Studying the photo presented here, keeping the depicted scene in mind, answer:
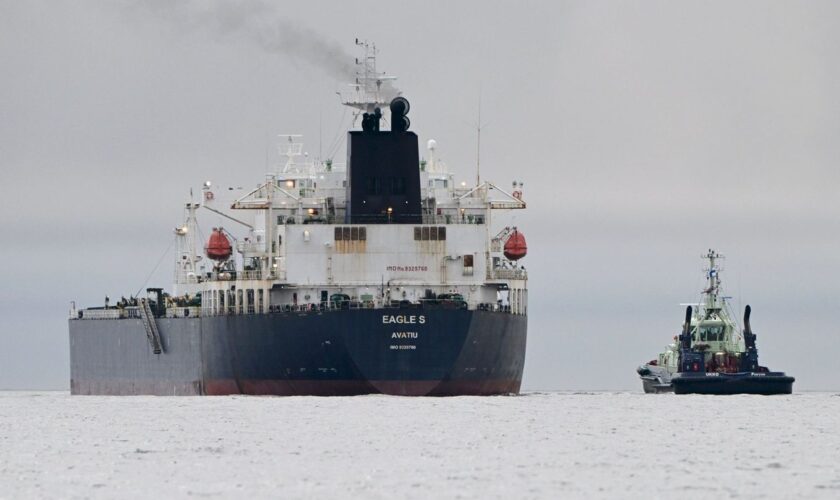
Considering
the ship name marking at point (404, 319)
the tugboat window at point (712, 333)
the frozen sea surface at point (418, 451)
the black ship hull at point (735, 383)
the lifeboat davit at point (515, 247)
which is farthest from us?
the tugboat window at point (712, 333)

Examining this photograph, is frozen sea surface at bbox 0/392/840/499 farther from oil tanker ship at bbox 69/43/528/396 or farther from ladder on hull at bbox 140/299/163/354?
ladder on hull at bbox 140/299/163/354

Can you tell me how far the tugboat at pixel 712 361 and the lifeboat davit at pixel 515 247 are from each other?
10573 mm

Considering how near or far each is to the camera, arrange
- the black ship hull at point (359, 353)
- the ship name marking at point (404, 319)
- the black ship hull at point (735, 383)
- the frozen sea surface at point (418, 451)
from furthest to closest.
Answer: the black ship hull at point (735, 383) < the black ship hull at point (359, 353) < the ship name marking at point (404, 319) < the frozen sea surface at point (418, 451)

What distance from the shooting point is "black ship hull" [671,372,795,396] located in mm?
96375

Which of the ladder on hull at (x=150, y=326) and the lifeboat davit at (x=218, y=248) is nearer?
the lifeboat davit at (x=218, y=248)

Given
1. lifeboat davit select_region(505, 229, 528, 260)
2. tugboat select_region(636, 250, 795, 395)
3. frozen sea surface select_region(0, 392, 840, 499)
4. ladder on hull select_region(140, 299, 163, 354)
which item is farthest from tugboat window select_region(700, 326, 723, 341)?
ladder on hull select_region(140, 299, 163, 354)

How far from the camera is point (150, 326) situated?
106 metres

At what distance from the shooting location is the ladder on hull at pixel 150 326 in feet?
346

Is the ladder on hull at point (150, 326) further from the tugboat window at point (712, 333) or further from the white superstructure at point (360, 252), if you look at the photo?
the tugboat window at point (712, 333)

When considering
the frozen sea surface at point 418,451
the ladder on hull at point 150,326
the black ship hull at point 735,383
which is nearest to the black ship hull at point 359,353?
the frozen sea surface at point 418,451

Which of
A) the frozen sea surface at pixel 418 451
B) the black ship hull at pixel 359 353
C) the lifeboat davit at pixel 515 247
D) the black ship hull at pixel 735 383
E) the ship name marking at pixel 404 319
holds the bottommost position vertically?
the frozen sea surface at pixel 418 451

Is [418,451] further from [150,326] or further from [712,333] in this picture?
Result: [150,326]

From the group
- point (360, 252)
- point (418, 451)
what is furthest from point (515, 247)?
point (418, 451)

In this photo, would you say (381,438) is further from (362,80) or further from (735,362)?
(735,362)
